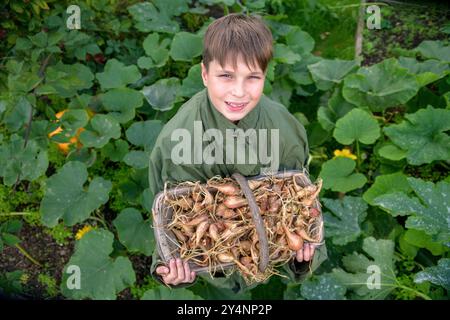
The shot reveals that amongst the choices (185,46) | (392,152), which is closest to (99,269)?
(185,46)

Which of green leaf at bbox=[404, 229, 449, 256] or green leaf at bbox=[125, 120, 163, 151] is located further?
green leaf at bbox=[125, 120, 163, 151]

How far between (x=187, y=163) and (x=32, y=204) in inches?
55.1

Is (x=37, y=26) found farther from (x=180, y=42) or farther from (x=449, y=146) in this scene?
(x=449, y=146)

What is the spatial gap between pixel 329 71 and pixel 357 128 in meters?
0.43

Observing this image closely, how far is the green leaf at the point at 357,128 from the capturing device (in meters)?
2.75

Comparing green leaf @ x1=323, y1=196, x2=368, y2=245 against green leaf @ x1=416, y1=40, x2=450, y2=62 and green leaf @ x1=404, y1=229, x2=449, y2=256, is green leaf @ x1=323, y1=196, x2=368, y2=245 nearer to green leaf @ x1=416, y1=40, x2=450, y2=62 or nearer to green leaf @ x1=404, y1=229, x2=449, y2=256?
green leaf @ x1=404, y1=229, x2=449, y2=256

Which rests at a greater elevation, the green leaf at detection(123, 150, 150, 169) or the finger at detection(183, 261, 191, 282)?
the green leaf at detection(123, 150, 150, 169)

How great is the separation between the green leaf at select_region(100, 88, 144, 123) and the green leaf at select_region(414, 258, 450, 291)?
1673 millimetres

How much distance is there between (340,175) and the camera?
8.92 feet

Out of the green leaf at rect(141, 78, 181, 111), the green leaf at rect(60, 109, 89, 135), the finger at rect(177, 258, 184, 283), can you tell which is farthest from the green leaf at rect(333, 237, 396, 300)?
the green leaf at rect(60, 109, 89, 135)

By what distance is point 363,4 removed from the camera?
3.51m

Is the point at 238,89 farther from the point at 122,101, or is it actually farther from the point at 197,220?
the point at 122,101

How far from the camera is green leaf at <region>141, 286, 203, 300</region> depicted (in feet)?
7.87

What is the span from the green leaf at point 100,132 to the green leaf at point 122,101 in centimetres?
13
